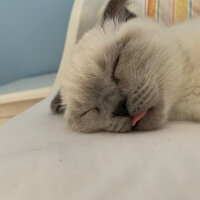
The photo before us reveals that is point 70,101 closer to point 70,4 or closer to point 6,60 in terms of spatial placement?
point 70,4

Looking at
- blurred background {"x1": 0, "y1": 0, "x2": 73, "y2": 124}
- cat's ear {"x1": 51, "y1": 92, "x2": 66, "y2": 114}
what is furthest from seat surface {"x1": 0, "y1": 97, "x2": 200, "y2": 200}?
blurred background {"x1": 0, "y1": 0, "x2": 73, "y2": 124}

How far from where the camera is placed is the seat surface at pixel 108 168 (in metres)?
0.46

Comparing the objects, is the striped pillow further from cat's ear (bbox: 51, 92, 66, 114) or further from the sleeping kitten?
cat's ear (bbox: 51, 92, 66, 114)

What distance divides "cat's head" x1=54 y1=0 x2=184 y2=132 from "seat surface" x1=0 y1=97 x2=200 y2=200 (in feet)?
0.28

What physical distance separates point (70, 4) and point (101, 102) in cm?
160

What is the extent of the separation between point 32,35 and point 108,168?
199cm

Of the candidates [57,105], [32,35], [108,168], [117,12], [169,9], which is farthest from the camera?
[32,35]

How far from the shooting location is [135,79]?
772mm

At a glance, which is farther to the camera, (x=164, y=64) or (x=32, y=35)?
(x=32, y=35)

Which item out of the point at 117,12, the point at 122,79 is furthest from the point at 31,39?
the point at 122,79

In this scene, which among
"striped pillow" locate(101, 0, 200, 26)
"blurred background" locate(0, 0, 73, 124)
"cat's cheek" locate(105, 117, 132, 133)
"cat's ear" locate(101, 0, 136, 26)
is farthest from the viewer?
"blurred background" locate(0, 0, 73, 124)

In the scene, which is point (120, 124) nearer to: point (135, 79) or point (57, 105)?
point (135, 79)

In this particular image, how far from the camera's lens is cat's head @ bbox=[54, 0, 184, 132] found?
2.55 feet

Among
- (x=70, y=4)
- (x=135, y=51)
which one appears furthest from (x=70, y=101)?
(x=70, y=4)
